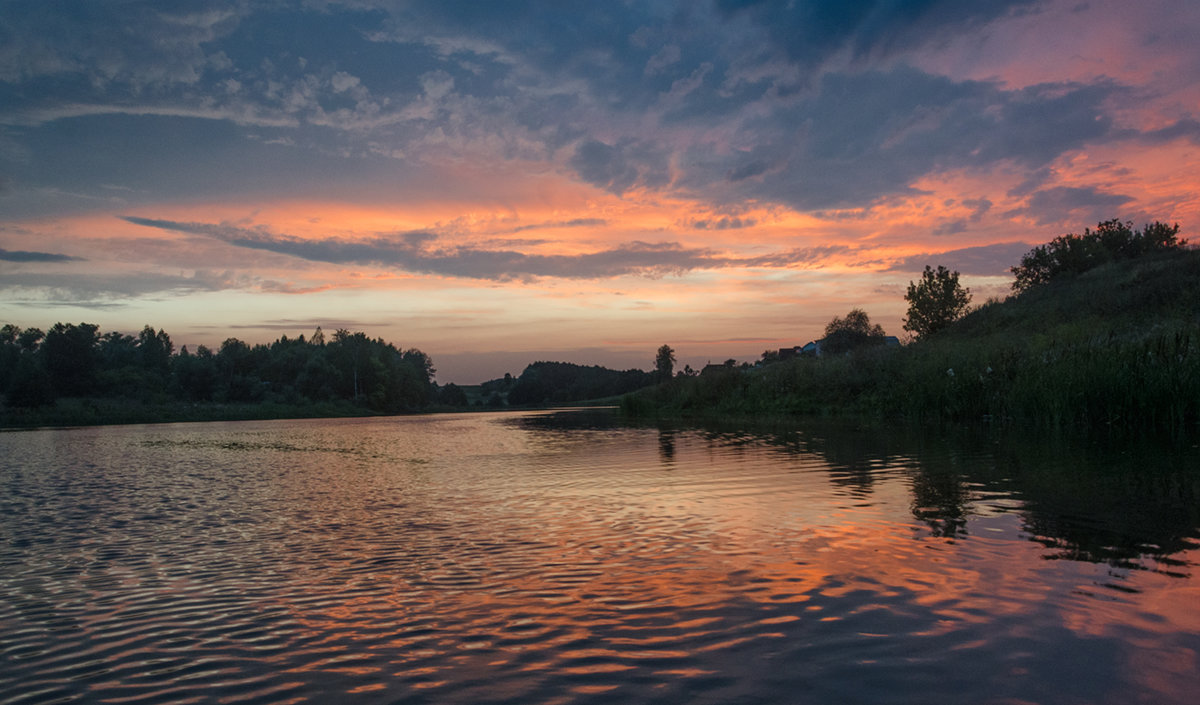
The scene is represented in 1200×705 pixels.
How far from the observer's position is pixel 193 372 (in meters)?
96.2

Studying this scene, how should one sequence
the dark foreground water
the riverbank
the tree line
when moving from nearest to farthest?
the dark foreground water
the riverbank
the tree line

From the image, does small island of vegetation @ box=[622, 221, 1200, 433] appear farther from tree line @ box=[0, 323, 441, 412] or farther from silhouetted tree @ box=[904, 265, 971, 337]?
tree line @ box=[0, 323, 441, 412]

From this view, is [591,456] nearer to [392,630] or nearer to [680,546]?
[680,546]

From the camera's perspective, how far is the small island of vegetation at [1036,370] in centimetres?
1588

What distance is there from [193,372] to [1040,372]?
104700 millimetres

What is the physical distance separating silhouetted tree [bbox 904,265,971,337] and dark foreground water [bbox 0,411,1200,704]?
6745 centimetres

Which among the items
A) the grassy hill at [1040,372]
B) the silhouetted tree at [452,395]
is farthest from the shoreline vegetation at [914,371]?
the silhouetted tree at [452,395]

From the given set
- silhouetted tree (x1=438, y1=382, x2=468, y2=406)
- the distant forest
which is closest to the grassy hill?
the distant forest

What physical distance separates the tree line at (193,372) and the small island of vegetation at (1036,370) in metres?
73.1

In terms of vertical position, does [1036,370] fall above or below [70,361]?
below

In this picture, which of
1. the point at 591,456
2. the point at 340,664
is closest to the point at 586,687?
the point at 340,664

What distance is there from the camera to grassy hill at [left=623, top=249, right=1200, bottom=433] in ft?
52.0

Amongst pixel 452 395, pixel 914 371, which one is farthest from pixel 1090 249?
pixel 452 395

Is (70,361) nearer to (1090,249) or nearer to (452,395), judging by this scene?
(452,395)
